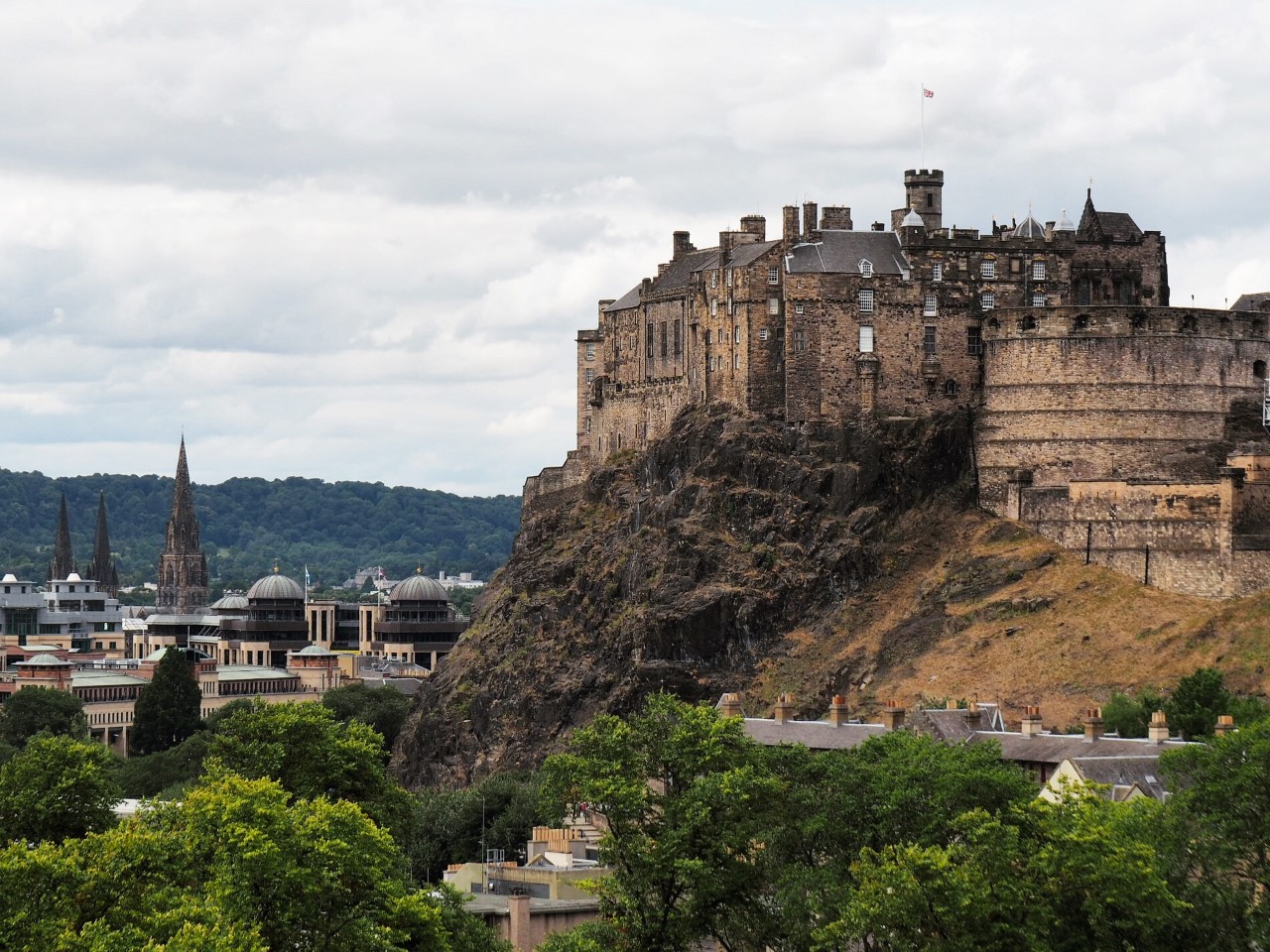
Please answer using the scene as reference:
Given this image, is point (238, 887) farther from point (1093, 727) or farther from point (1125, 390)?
point (1125, 390)

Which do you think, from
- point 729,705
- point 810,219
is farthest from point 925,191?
point 729,705

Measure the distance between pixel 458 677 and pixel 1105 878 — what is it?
100482 millimetres

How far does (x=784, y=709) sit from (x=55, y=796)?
148ft

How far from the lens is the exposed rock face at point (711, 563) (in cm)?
16088

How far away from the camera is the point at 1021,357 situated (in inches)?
6284

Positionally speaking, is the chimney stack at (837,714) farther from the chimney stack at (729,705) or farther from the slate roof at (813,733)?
the chimney stack at (729,705)

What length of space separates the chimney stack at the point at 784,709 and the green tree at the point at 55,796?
1487 inches

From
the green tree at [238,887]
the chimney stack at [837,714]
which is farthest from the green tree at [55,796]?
the chimney stack at [837,714]

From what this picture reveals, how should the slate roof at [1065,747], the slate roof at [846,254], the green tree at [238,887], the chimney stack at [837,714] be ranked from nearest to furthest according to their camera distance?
1. the green tree at [238,887]
2. the slate roof at [1065,747]
3. the chimney stack at [837,714]
4. the slate roof at [846,254]

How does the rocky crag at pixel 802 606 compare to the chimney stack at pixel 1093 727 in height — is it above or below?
above

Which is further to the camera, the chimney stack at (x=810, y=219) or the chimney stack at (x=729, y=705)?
the chimney stack at (x=810, y=219)

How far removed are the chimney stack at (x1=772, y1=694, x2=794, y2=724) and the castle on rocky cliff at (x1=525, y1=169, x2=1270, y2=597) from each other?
61.4ft

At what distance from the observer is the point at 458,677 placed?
181m

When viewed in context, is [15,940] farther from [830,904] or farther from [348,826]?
[830,904]
